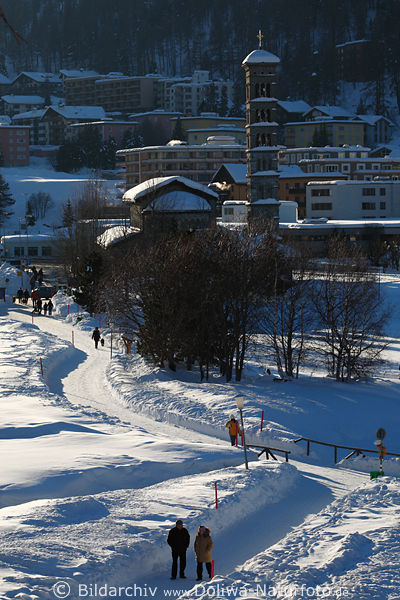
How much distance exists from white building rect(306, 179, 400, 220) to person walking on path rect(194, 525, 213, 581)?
259ft

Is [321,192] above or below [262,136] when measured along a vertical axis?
below

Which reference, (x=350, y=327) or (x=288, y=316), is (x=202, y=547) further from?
(x=288, y=316)

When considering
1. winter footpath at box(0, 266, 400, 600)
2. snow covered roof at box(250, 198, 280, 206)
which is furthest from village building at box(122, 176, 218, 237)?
winter footpath at box(0, 266, 400, 600)

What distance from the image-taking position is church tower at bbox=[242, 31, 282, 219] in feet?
217

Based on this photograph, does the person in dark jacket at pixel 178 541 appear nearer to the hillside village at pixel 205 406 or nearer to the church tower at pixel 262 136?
the hillside village at pixel 205 406

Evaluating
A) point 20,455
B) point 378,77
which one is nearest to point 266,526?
point 20,455

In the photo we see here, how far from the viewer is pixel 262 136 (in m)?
67.2

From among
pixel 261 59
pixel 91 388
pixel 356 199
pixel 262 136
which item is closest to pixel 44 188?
pixel 356 199

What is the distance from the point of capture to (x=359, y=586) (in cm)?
1431

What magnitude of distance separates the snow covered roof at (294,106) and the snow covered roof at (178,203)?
101573mm

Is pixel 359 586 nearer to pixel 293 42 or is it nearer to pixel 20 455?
pixel 20 455

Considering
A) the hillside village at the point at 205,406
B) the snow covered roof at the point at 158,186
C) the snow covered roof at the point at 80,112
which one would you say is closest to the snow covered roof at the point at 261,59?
the hillside village at the point at 205,406

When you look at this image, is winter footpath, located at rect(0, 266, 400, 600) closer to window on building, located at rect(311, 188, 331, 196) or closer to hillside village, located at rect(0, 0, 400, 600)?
hillside village, located at rect(0, 0, 400, 600)

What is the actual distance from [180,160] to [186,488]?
10207cm
